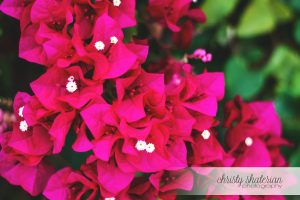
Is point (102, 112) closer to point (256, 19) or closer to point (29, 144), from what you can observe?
point (29, 144)

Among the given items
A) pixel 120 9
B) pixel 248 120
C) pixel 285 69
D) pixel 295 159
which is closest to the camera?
pixel 120 9

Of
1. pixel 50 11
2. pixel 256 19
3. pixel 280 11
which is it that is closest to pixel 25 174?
pixel 50 11

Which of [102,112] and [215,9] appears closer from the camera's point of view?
[102,112]

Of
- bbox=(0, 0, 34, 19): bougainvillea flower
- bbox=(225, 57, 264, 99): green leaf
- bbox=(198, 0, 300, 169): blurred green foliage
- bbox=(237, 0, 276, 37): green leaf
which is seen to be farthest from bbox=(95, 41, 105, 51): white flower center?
bbox=(237, 0, 276, 37): green leaf

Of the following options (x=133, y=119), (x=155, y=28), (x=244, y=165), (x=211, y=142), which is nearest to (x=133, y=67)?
(x=133, y=119)

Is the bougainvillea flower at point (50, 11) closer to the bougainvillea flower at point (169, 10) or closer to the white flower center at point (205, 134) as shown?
the bougainvillea flower at point (169, 10)
